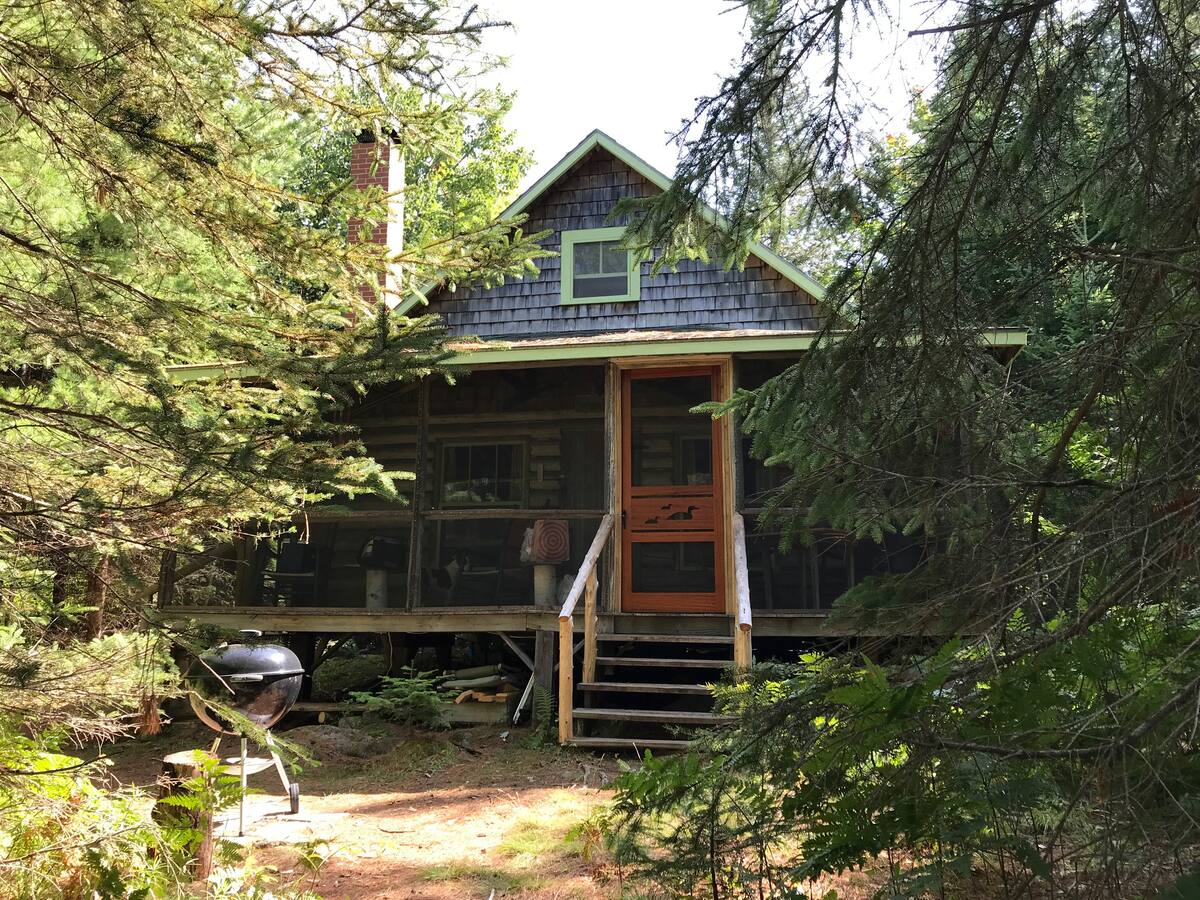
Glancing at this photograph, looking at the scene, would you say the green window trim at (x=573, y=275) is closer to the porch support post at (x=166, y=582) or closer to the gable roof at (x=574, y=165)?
the gable roof at (x=574, y=165)

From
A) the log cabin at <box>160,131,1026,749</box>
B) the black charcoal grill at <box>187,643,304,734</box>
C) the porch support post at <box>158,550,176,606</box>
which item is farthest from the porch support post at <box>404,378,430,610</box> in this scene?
the black charcoal grill at <box>187,643,304,734</box>

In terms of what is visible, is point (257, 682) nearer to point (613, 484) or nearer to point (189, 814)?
point (189, 814)

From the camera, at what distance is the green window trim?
12.2 m

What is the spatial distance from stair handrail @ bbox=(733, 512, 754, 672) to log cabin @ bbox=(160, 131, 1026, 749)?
48 mm

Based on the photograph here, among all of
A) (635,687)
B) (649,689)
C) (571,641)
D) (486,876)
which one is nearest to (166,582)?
(571,641)

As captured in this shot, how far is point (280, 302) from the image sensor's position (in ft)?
17.1

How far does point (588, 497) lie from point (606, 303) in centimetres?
258

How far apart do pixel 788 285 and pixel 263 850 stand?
28.6 feet

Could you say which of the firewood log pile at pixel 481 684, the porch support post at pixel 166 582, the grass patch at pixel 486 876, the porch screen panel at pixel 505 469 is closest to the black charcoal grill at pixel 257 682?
the grass patch at pixel 486 876

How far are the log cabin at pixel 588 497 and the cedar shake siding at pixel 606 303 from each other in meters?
0.03

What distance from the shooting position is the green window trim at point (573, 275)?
1221 centimetres

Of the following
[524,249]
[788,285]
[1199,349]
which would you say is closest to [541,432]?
[788,285]

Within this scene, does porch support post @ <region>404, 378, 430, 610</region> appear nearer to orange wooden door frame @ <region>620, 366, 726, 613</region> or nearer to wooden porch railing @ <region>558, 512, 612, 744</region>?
wooden porch railing @ <region>558, 512, 612, 744</region>

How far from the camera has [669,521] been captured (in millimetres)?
10492
